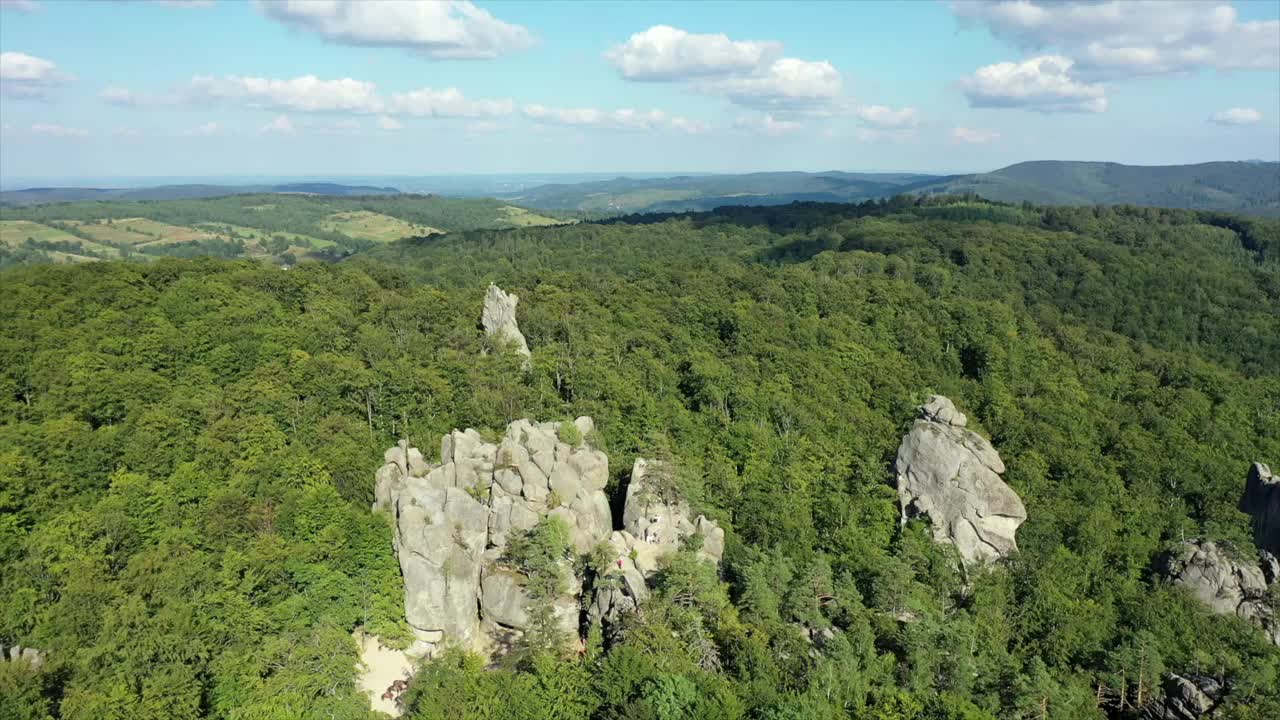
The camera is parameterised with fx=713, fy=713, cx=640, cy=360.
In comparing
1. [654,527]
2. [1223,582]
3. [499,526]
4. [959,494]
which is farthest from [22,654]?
[1223,582]

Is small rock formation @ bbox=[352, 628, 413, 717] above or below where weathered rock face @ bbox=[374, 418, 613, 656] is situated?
below

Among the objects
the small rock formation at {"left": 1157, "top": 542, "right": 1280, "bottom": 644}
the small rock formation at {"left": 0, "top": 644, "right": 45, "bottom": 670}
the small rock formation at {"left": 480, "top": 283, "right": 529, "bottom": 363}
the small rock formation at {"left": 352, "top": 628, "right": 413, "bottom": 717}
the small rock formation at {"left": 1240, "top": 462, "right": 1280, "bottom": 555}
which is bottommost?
the small rock formation at {"left": 1157, "top": 542, "right": 1280, "bottom": 644}

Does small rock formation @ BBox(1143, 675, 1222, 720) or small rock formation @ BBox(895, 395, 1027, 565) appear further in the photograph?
small rock formation @ BBox(895, 395, 1027, 565)

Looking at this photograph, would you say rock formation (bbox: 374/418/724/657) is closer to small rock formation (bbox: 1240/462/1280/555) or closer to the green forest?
the green forest

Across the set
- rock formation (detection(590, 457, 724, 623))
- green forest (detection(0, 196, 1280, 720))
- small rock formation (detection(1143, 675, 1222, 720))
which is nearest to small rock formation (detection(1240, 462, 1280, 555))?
green forest (detection(0, 196, 1280, 720))

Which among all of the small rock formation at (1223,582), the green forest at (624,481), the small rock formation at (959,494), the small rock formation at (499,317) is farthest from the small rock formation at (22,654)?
the small rock formation at (1223,582)

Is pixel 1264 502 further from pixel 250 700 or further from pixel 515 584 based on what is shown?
pixel 250 700

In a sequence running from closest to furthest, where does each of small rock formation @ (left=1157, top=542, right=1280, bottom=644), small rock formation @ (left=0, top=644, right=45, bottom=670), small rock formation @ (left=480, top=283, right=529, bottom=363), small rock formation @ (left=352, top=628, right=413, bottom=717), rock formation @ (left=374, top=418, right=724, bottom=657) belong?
small rock formation @ (left=0, top=644, right=45, bottom=670)
small rock formation @ (left=352, top=628, right=413, bottom=717)
rock formation @ (left=374, top=418, right=724, bottom=657)
small rock formation @ (left=1157, top=542, right=1280, bottom=644)
small rock formation @ (left=480, top=283, right=529, bottom=363)

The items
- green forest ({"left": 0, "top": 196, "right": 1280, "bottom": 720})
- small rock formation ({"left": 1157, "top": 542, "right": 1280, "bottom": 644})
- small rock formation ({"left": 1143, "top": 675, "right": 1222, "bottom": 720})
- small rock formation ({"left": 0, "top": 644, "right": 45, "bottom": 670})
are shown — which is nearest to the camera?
small rock formation ({"left": 0, "top": 644, "right": 45, "bottom": 670})
